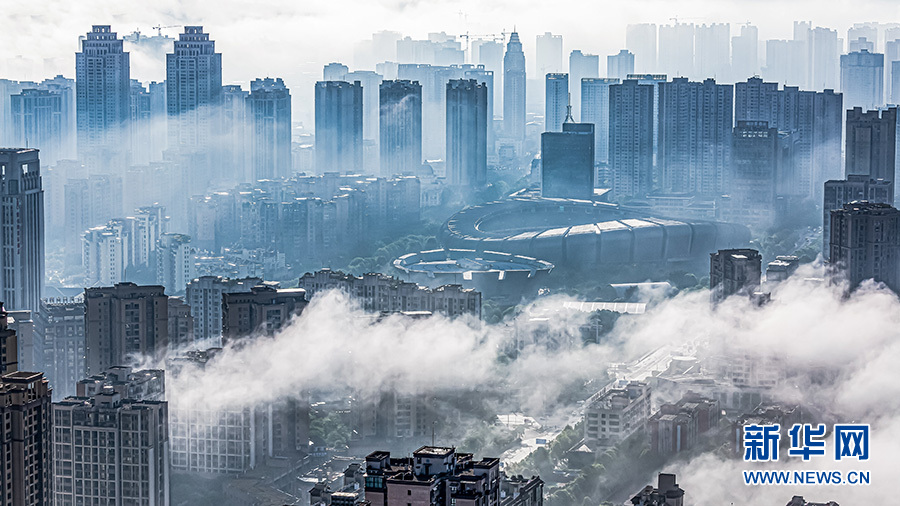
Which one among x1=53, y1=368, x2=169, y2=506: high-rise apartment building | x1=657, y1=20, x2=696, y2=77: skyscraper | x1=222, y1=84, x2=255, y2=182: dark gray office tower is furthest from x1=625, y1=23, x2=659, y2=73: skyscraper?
x1=53, y1=368, x2=169, y2=506: high-rise apartment building

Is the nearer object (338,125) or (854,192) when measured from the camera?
(854,192)

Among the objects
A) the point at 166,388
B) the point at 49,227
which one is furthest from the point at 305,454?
the point at 49,227

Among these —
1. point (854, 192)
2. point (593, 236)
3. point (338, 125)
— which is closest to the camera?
point (854, 192)

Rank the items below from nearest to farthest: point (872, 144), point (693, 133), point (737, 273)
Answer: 1. point (737, 273)
2. point (872, 144)
3. point (693, 133)

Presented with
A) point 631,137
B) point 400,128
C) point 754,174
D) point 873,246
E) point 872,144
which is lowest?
point 873,246

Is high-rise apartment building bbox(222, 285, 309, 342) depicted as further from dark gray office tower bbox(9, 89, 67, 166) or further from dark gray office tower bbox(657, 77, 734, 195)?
dark gray office tower bbox(657, 77, 734, 195)

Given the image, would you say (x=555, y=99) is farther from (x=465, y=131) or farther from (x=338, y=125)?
(x=338, y=125)

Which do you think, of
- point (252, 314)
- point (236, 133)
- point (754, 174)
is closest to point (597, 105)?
point (754, 174)
